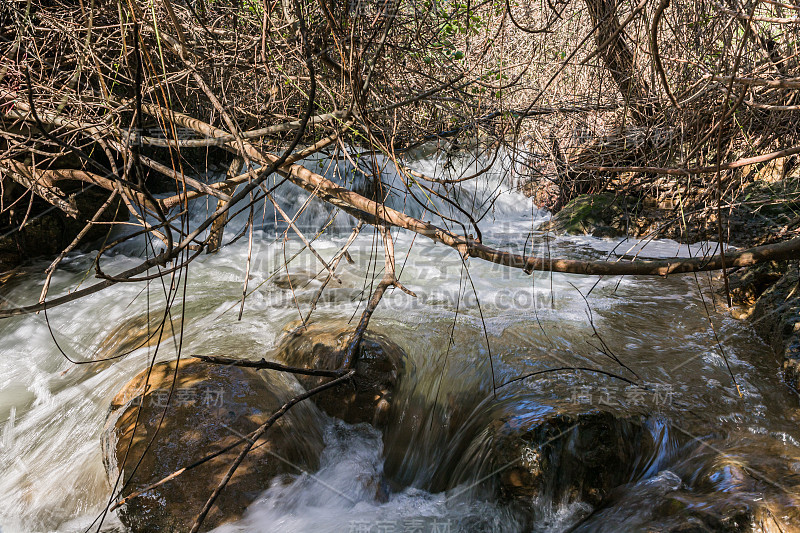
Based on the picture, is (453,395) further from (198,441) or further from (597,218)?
(597,218)

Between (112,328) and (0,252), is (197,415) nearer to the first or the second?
(112,328)

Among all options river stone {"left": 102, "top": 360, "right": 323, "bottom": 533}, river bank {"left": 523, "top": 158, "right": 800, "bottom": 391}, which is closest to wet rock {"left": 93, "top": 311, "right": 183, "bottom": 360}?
river stone {"left": 102, "top": 360, "right": 323, "bottom": 533}

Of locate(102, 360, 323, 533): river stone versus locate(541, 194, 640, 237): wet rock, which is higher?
locate(541, 194, 640, 237): wet rock

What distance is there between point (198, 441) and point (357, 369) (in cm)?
97

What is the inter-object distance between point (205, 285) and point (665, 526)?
4.49 metres

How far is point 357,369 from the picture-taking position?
3.10 meters

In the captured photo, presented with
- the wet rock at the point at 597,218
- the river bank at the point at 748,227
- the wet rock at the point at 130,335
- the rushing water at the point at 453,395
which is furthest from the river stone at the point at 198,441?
the wet rock at the point at 597,218

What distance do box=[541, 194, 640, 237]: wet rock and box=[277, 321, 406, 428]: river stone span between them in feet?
15.6

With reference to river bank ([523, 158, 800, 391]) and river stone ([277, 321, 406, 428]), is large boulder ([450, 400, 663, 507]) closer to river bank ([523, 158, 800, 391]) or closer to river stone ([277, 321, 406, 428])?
river stone ([277, 321, 406, 428])

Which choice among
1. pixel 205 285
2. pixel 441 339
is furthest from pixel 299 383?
pixel 205 285

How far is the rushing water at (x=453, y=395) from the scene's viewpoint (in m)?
2.39

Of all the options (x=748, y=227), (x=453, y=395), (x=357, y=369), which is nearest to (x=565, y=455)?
(x=453, y=395)

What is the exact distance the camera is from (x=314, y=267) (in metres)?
5.70

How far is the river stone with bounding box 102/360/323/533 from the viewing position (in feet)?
7.41
